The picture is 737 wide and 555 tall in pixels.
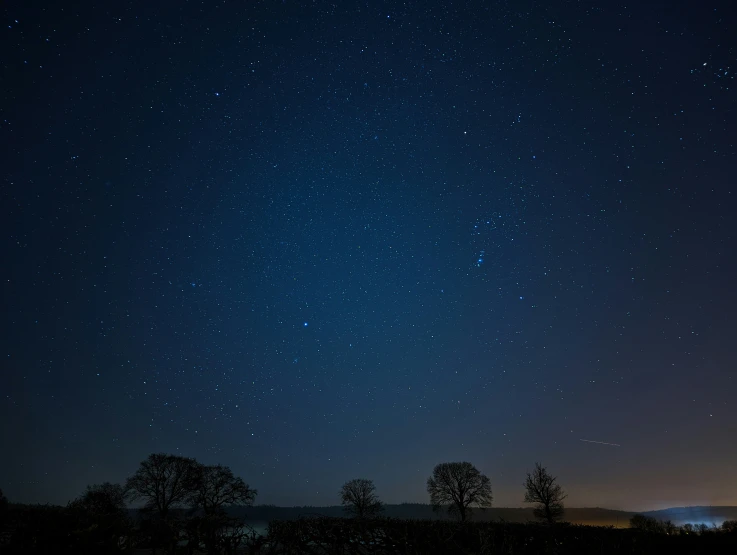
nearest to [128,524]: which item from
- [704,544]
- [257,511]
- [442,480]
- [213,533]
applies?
[213,533]

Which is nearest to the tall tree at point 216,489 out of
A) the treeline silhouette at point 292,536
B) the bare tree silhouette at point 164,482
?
the bare tree silhouette at point 164,482

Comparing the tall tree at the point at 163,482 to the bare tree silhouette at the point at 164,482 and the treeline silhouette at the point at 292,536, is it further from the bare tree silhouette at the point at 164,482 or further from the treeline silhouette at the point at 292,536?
the treeline silhouette at the point at 292,536

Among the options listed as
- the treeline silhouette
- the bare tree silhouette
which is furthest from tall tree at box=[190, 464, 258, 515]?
the treeline silhouette

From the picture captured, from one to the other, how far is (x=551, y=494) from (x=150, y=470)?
6329cm

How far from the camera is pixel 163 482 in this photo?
66938 millimetres

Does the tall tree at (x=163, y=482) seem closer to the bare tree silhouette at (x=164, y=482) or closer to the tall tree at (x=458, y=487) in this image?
the bare tree silhouette at (x=164, y=482)

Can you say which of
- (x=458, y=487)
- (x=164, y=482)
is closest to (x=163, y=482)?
(x=164, y=482)

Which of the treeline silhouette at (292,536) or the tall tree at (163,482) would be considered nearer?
the treeline silhouette at (292,536)

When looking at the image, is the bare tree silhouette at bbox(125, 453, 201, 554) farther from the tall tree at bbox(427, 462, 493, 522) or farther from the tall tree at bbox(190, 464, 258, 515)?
the tall tree at bbox(427, 462, 493, 522)

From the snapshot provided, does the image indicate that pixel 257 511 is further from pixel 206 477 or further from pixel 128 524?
pixel 128 524

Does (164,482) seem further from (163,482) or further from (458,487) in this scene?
(458,487)

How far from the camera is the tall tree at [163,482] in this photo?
65.1 meters

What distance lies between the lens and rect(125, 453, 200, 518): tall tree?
2562 inches

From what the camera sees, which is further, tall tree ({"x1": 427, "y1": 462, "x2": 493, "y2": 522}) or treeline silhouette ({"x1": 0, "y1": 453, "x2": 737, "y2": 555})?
tall tree ({"x1": 427, "y1": 462, "x2": 493, "y2": 522})
